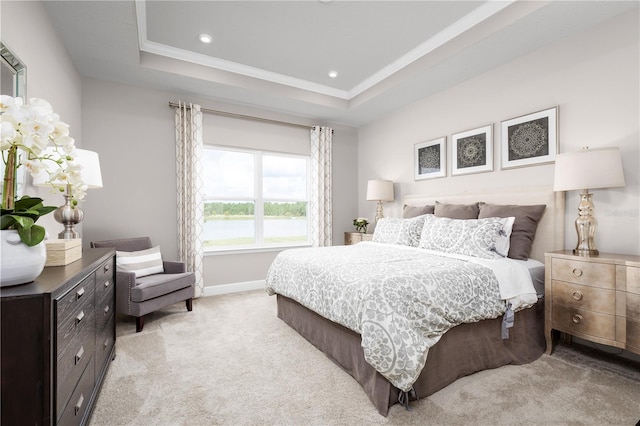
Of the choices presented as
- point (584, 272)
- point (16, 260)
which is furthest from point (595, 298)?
point (16, 260)

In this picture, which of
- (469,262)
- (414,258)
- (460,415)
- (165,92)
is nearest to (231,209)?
(165,92)

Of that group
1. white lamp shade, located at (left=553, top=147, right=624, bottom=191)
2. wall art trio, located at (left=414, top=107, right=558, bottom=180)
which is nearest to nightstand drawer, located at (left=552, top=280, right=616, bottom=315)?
white lamp shade, located at (left=553, top=147, right=624, bottom=191)

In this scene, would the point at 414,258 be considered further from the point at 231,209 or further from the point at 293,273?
the point at 231,209

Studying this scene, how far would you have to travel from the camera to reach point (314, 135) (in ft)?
16.6

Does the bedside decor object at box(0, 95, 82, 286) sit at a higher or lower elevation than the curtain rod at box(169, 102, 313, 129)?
lower

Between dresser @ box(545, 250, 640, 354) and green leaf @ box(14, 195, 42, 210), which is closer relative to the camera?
green leaf @ box(14, 195, 42, 210)

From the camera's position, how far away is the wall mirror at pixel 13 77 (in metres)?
1.76

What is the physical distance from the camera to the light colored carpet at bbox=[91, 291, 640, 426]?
1738 millimetres

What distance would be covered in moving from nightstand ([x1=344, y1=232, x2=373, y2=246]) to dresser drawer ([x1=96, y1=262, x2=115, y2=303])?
322 centimetres

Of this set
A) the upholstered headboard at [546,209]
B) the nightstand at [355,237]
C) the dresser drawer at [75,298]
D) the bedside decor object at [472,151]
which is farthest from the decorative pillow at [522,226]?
the dresser drawer at [75,298]

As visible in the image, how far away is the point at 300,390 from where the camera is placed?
2008 mm

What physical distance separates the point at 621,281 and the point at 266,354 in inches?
103

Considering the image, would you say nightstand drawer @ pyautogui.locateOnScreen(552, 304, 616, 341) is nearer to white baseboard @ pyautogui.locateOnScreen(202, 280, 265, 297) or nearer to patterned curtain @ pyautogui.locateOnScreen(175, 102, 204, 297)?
white baseboard @ pyautogui.locateOnScreen(202, 280, 265, 297)

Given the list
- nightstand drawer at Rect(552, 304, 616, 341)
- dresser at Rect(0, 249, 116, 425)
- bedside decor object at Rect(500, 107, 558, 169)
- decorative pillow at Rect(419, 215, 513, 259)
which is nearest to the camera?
dresser at Rect(0, 249, 116, 425)
